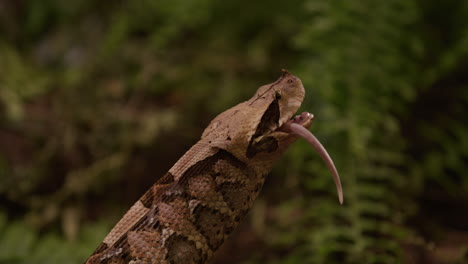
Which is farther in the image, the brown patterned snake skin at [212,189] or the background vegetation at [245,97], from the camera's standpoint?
the background vegetation at [245,97]

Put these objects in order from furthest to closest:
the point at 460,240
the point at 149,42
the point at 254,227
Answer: the point at 149,42 → the point at 254,227 → the point at 460,240

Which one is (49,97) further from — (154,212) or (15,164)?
(154,212)

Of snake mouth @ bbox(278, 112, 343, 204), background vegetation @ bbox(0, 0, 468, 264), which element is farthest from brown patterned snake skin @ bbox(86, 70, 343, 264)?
background vegetation @ bbox(0, 0, 468, 264)

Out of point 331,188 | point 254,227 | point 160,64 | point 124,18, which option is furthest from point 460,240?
point 124,18

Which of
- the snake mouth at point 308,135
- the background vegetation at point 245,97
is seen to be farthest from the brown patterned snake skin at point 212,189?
the background vegetation at point 245,97

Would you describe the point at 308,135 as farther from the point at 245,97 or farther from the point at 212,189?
the point at 245,97

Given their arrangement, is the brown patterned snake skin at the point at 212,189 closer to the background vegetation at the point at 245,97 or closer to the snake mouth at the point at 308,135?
the snake mouth at the point at 308,135
